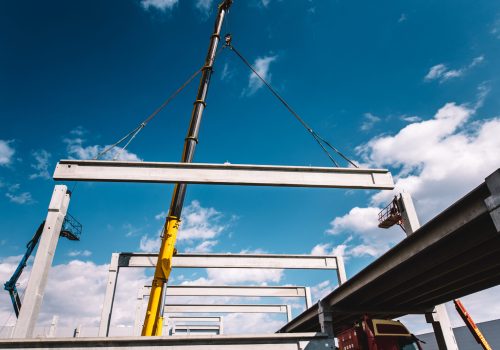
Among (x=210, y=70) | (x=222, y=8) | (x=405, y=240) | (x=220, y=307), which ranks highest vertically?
(x=222, y=8)

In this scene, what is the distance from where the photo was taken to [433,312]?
11.6 metres

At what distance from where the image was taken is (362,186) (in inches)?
383

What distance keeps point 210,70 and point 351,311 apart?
11.7 meters

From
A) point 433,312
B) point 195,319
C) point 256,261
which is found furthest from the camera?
point 195,319

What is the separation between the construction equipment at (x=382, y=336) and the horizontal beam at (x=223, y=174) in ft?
12.6

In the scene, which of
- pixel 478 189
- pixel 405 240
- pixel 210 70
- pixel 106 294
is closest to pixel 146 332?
pixel 106 294

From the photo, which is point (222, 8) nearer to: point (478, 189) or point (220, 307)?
point (478, 189)

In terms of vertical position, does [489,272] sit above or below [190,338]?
above

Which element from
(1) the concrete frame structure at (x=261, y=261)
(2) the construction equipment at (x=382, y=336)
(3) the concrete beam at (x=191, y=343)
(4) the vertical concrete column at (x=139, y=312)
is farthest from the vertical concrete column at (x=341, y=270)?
(4) the vertical concrete column at (x=139, y=312)

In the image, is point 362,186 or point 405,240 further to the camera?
point 362,186

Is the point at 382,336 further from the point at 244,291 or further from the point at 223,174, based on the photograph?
the point at 244,291

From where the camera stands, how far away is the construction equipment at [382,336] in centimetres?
784

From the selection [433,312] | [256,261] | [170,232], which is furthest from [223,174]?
[433,312]

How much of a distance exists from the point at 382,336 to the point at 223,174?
608 centimetres
